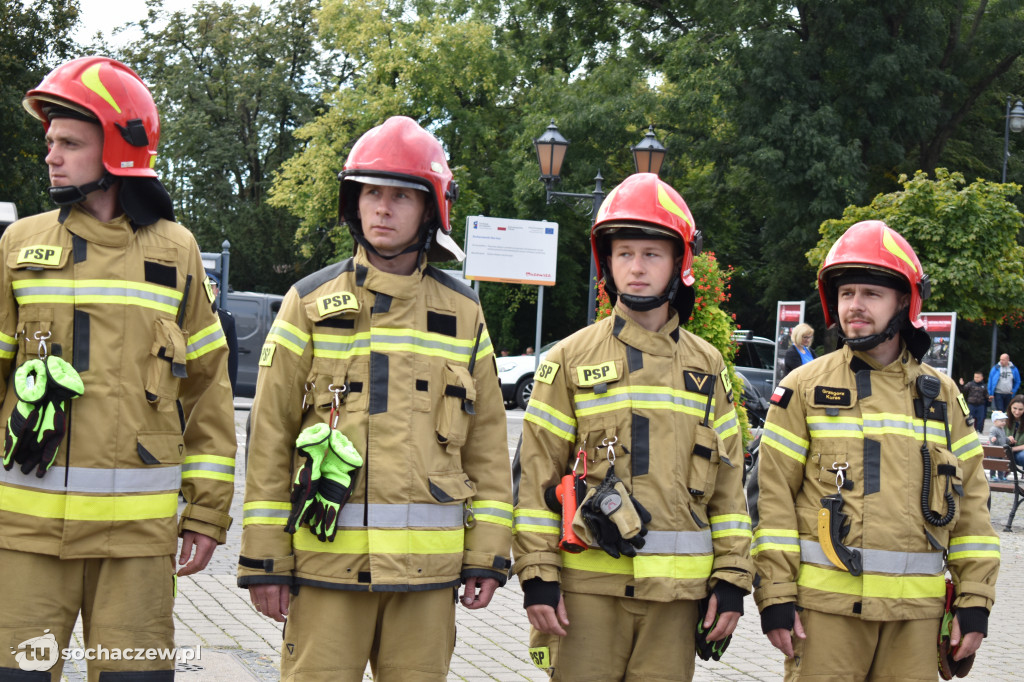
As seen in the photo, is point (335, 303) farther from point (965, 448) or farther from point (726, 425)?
point (965, 448)

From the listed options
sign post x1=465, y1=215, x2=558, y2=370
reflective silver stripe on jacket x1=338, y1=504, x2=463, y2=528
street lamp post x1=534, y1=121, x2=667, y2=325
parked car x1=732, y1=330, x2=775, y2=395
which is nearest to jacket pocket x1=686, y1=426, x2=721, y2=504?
reflective silver stripe on jacket x1=338, y1=504, x2=463, y2=528

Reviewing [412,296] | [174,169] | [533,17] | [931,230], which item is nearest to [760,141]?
[931,230]

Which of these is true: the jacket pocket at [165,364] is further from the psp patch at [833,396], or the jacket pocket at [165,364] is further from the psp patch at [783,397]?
the psp patch at [833,396]

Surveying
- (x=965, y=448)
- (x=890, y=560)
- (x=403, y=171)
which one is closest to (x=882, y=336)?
(x=965, y=448)

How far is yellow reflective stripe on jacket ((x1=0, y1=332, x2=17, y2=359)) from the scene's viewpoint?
3512 mm

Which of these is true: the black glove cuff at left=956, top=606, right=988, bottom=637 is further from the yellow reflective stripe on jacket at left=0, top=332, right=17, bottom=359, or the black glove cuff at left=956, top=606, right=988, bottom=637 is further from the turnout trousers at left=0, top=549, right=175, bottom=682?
the yellow reflective stripe on jacket at left=0, top=332, right=17, bottom=359

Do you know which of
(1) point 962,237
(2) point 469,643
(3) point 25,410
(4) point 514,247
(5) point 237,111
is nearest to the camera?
(3) point 25,410

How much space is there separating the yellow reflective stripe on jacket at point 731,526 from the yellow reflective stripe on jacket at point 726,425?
0.93 feet

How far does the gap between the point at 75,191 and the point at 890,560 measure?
9.86 feet

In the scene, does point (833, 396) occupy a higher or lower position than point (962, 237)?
lower

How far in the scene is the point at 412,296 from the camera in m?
3.71

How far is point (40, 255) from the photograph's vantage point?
352 centimetres

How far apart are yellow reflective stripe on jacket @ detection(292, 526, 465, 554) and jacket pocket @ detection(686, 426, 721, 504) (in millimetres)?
927

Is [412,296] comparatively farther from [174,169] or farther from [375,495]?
[174,169]
